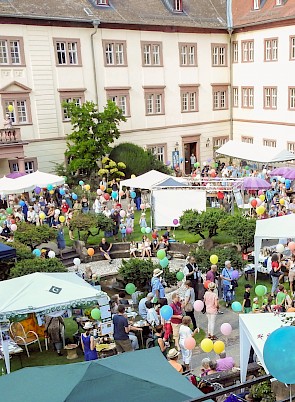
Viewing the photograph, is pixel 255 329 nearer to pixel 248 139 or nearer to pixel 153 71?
pixel 153 71

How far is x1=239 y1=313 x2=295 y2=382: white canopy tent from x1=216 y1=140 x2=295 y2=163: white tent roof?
18.7 meters

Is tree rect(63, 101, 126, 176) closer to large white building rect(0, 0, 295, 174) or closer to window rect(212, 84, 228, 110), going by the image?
large white building rect(0, 0, 295, 174)

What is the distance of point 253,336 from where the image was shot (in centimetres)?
851

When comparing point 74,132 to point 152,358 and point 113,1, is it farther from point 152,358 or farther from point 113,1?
point 152,358

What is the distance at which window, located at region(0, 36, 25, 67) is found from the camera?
2820 cm

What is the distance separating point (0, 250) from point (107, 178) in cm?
1568

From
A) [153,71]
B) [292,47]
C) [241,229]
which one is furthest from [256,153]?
[241,229]

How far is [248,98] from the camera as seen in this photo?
3641cm

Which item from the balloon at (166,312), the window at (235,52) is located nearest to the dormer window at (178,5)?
the window at (235,52)

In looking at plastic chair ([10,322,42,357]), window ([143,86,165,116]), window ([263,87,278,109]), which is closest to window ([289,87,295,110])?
window ([263,87,278,109])

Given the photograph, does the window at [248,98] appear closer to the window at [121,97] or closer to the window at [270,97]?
the window at [270,97]

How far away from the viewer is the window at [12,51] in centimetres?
2820

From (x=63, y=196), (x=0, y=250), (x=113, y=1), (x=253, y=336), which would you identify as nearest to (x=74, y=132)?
(x=63, y=196)

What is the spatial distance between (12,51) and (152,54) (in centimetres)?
962
